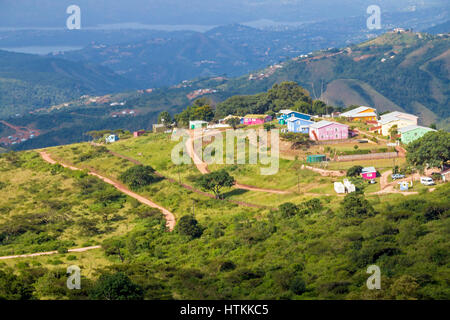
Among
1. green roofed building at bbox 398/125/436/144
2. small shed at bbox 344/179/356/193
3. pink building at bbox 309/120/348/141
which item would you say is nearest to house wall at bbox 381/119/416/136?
green roofed building at bbox 398/125/436/144

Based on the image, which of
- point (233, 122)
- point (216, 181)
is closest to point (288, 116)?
point (233, 122)

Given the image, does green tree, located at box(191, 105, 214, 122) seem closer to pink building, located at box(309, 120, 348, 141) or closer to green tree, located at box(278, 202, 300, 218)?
pink building, located at box(309, 120, 348, 141)

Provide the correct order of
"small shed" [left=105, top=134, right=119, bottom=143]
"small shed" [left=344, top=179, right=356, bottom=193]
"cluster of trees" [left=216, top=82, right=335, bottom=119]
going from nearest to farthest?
1. "small shed" [left=344, top=179, right=356, bottom=193]
2. "small shed" [left=105, top=134, right=119, bottom=143]
3. "cluster of trees" [left=216, top=82, right=335, bottom=119]

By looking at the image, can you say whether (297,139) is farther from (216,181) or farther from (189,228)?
(189,228)
